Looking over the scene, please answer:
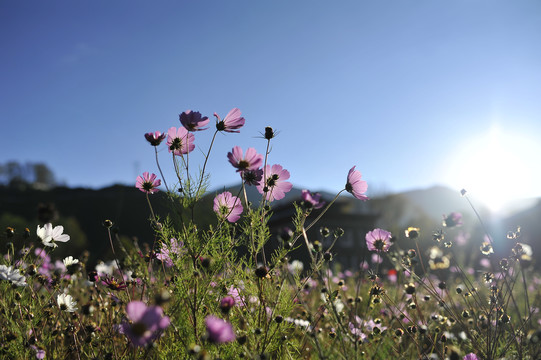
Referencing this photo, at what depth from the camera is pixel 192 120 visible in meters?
1.54

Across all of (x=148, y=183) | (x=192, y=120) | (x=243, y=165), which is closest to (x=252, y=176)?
(x=243, y=165)

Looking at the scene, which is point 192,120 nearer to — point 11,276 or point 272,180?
point 272,180

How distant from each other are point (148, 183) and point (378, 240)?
109cm

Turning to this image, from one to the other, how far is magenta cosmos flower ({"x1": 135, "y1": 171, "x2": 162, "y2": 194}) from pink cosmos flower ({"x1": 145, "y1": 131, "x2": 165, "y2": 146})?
24cm

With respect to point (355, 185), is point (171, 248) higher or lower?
lower

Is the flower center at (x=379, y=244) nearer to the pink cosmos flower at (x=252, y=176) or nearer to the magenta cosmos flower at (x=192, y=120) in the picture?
the pink cosmos flower at (x=252, y=176)

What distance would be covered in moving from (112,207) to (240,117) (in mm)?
9084

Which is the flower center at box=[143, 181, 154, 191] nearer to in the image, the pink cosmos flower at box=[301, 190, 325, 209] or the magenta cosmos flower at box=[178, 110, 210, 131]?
the magenta cosmos flower at box=[178, 110, 210, 131]

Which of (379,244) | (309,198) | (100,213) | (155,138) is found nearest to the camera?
(309,198)

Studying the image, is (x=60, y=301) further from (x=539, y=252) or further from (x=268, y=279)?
(x=539, y=252)

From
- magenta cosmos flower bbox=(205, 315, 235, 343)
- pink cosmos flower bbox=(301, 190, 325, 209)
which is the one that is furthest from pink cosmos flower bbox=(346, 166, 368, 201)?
magenta cosmos flower bbox=(205, 315, 235, 343)

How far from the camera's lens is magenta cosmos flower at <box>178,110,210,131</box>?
5.01 feet

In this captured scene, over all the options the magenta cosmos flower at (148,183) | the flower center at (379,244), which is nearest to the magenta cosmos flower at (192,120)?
the magenta cosmos flower at (148,183)

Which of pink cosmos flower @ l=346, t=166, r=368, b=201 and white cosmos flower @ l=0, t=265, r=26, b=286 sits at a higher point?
pink cosmos flower @ l=346, t=166, r=368, b=201
